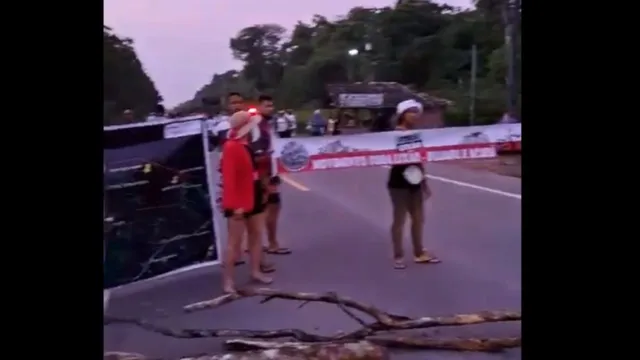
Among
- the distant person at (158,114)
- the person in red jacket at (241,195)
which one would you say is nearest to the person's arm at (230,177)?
the person in red jacket at (241,195)

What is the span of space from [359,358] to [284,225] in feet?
1.59

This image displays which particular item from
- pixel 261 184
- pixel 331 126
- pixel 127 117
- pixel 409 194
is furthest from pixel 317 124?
pixel 127 117

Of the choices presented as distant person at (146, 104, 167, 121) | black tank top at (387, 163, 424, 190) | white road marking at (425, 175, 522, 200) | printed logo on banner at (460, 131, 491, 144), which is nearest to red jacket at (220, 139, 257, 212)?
distant person at (146, 104, 167, 121)

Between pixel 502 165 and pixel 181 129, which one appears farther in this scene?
pixel 502 165

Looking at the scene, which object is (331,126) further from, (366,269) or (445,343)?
(445,343)

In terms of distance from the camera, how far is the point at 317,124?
302cm

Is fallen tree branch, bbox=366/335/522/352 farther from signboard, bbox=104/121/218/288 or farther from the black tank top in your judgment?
signboard, bbox=104/121/218/288

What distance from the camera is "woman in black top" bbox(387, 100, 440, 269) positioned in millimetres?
2994

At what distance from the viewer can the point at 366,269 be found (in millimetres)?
3004

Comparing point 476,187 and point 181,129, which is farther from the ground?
point 181,129

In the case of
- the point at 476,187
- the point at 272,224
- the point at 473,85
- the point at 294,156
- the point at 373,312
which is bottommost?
the point at 373,312

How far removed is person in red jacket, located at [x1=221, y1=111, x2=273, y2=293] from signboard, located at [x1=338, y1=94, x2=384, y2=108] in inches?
10.7

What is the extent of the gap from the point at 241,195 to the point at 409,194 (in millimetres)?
537
